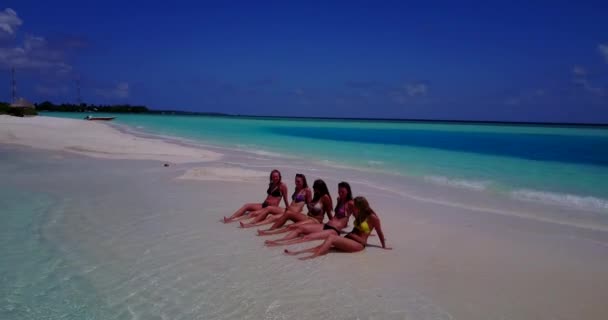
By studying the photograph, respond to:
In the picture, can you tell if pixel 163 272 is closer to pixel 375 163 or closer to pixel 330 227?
pixel 330 227

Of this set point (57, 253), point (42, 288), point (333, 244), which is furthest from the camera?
point (333, 244)

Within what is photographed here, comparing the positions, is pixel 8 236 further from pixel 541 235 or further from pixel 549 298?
pixel 541 235

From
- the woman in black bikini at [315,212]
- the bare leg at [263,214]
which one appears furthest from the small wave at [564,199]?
the bare leg at [263,214]

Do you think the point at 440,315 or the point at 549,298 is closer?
the point at 440,315

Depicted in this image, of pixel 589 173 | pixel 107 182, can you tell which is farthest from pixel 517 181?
pixel 107 182

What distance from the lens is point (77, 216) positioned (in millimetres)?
7270

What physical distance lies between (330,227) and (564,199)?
7272 millimetres

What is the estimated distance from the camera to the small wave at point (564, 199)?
975 centimetres

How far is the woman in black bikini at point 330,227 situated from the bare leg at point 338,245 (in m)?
0.34

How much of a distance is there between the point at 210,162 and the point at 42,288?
11.3 metres

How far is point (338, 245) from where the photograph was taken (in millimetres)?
5762

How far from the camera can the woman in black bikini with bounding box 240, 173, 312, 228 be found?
6.94 meters

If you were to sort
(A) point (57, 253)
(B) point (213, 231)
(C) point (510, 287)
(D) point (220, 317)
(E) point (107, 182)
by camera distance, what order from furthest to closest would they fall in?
(E) point (107, 182) < (B) point (213, 231) < (A) point (57, 253) < (C) point (510, 287) < (D) point (220, 317)

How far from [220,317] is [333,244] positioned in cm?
221
